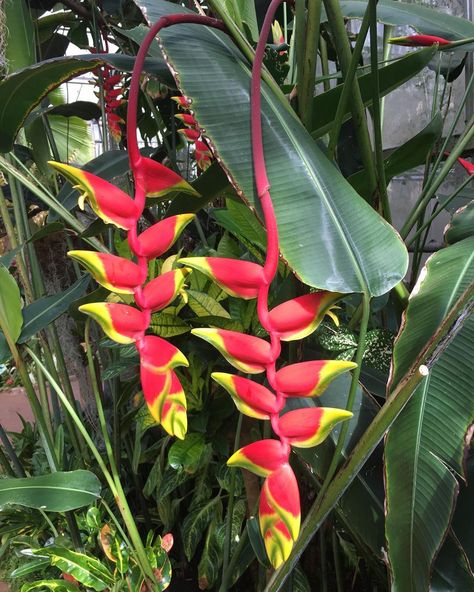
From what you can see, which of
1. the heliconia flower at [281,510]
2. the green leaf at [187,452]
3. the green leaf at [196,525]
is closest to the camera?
the heliconia flower at [281,510]

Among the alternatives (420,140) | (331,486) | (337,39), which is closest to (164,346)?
(331,486)

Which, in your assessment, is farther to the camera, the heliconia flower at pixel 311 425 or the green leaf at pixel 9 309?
the green leaf at pixel 9 309

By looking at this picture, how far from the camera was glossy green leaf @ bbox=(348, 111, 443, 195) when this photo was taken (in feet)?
2.06

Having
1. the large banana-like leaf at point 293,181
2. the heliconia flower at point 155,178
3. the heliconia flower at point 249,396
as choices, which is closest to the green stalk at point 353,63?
the large banana-like leaf at point 293,181

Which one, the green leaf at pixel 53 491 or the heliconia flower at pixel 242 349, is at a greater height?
the heliconia flower at pixel 242 349

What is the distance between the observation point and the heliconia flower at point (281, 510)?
10.6 inches

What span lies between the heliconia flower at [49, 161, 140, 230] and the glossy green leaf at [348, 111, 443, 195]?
0.39 meters

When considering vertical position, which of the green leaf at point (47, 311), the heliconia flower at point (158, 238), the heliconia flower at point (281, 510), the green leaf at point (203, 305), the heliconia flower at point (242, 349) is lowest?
the green leaf at point (203, 305)

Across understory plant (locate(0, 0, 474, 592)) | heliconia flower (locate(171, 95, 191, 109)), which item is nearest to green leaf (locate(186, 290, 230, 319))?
understory plant (locate(0, 0, 474, 592))

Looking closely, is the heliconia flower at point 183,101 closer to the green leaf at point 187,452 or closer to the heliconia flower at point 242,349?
the heliconia flower at point 242,349

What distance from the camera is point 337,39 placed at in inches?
19.7

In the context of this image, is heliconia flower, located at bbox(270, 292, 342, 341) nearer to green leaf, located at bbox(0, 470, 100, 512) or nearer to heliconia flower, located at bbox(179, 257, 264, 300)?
heliconia flower, located at bbox(179, 257, 264, 300)

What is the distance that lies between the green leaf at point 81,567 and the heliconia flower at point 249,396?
0.76m

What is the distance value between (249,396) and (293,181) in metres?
0.19
